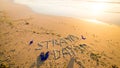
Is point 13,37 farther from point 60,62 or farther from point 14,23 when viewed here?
point 60,62

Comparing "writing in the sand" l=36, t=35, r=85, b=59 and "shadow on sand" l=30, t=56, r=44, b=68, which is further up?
"writing in the sand" l=36, t=35, r=85, b=59

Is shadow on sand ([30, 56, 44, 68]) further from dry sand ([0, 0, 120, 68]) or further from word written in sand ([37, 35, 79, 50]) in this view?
word written in sand ([37, 35, 79, 50])

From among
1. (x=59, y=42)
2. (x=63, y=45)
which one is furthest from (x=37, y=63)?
(x=59, y=42)

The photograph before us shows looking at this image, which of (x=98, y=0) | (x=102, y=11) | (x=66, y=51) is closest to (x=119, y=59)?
(x=66, y=51)

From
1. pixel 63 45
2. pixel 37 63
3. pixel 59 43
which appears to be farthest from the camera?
pixel 59 43

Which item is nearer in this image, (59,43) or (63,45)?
(63,45)

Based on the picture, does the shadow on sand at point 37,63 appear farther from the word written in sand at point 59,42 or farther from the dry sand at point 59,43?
the word written in sand at point 59,42

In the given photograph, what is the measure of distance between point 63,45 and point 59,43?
21 centimetres

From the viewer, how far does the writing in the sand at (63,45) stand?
5.82m

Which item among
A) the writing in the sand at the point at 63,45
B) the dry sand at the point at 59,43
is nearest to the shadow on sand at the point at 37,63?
the dry sand at the point at 59,43

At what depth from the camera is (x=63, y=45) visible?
Result: 6.29 m

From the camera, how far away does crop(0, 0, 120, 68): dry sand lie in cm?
536

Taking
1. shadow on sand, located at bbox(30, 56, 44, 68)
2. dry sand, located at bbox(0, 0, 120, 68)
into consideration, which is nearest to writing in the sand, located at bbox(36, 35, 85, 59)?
dry sand, located at bbox(0, 0, 120, 68)

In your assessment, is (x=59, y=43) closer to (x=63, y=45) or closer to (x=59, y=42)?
(x=59, y=42)
